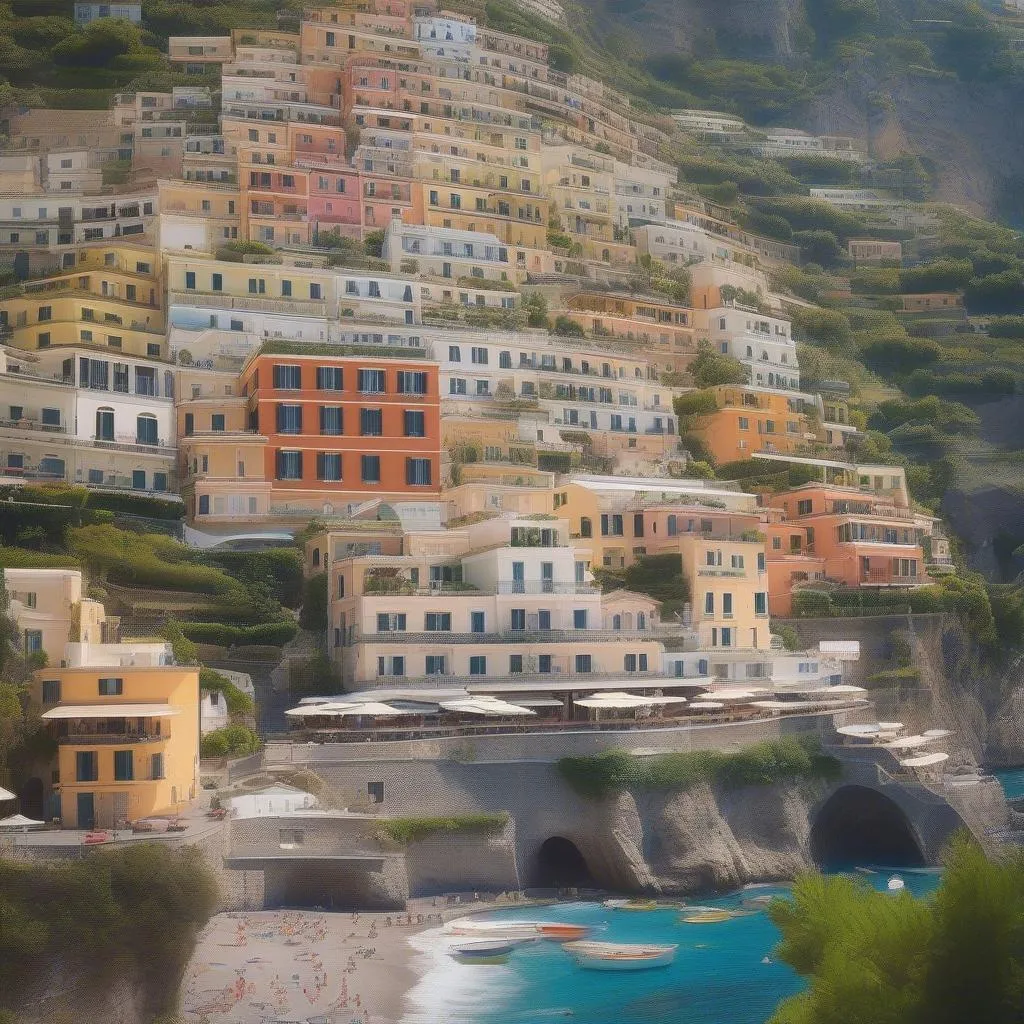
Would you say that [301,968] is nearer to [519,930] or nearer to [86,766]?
[519,930]

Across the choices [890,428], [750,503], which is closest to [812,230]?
[890,428]

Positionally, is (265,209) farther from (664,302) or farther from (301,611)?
(301,611)

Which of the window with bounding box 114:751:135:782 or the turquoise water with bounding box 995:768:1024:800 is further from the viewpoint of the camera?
the turquoise water with bounding box 995:768:1024:800

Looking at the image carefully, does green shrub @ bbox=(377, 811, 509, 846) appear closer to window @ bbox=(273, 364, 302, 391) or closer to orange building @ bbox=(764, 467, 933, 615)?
window @ bbox=(273, 364, 302, 391)

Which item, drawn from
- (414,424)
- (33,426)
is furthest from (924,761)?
(33,426)

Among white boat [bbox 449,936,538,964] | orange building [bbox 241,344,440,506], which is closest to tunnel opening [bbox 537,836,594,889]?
white boat [bbox 449,936,538,964]

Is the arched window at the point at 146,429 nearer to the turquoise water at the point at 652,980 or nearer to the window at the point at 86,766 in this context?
the window at the point at 86,766
